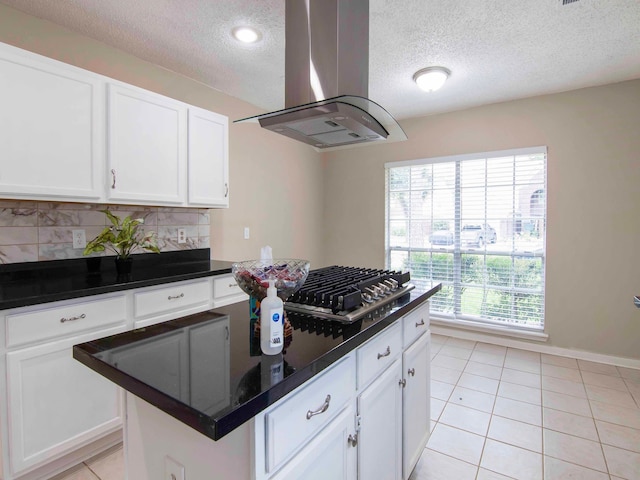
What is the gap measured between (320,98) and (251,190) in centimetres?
229

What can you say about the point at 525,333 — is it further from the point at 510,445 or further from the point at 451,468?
the point at 451,468

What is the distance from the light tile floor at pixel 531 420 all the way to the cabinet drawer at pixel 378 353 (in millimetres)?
879

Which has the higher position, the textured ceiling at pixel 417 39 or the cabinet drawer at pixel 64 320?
the textured ceiling at pixel 417 39

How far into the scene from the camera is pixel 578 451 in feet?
A: 6.31

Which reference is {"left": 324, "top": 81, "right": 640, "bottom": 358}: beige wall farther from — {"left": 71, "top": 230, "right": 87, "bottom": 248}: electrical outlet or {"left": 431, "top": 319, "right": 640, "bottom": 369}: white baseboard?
{"left": 71, "top": 230, "right": 87, "bottom": 248}: electrical outlet

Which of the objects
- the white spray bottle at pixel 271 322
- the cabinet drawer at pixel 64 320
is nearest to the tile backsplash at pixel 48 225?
the cabinet drawer at pixel 64 320

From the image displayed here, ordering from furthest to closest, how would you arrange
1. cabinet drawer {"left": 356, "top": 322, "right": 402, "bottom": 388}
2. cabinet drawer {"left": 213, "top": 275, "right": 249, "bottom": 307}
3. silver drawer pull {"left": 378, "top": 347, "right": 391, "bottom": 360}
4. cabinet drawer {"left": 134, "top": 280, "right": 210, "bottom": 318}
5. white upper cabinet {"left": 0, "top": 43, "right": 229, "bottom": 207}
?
cabinet drawer {"left": 213, "top": 275, "right": 249, "bottom": 307}, cabinet drawer {"left": 134, "top": 280, "right": 210, "bottom": 318}, white upper cabinet {"left": 0, "top": 43, "right": 229, "bottom": 207}, silver drawer pull {"left": 378, "top": 347, "right": 391, "bottom": 360}, cabinet drawer {"left": 356, "top": 322, "right": 402, "bottom": 388}

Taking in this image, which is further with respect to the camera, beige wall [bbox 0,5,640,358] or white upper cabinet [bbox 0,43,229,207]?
beige wall [bbox 0,5,640,358]

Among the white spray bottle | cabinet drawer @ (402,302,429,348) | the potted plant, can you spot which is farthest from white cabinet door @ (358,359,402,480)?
the potted plant

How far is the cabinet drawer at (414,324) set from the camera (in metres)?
1.57

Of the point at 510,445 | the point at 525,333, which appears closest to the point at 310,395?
the point at 510,445

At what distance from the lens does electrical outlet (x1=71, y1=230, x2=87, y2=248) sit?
2.26m

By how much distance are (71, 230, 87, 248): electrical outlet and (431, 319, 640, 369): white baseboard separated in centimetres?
355

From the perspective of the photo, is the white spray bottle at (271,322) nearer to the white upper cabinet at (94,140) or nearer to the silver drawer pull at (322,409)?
the silver drawer pull at (322,409)
